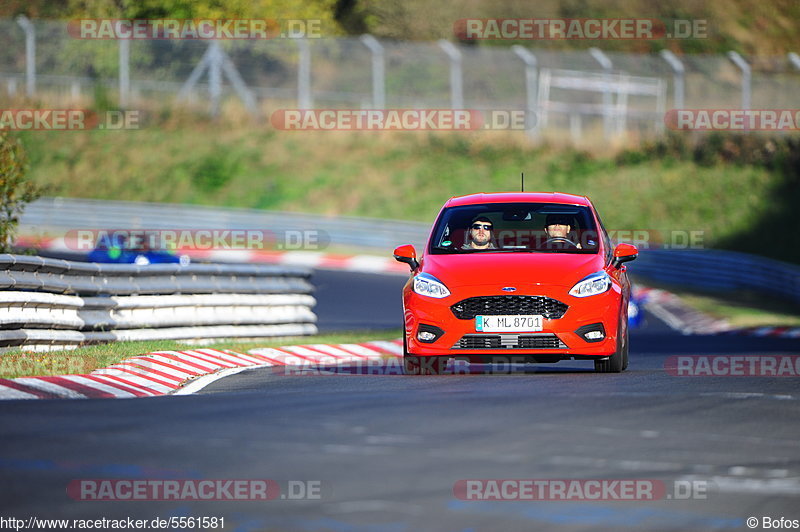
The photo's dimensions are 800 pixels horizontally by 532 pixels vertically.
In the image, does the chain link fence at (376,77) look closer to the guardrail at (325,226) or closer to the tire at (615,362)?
the guardrail at (325,226)

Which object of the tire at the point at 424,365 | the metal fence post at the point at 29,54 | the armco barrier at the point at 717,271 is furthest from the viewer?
the metal fence post at the point at 29,54

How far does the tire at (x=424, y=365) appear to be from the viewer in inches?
501

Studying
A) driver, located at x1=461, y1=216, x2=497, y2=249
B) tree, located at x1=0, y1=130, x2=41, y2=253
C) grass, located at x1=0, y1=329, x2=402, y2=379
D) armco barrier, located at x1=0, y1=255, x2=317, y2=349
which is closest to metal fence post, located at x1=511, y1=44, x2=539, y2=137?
armco barrier, located at x1=0, y1=255, x2=317, y2=349

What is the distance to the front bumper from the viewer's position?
12031 mm

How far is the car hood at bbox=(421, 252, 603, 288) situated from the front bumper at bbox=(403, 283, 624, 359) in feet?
0.37

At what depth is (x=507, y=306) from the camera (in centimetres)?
1205

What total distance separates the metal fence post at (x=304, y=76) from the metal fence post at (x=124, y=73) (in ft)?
17.3

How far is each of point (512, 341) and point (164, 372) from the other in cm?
300

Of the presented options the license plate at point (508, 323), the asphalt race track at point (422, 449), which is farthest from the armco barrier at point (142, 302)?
the license plate at point (508, 323)

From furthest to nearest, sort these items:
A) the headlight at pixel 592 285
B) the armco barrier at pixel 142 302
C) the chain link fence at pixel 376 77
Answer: the chain link fence at pixel 376 77 < the armco barrier at pixel 142 302 < the headlight at pixel 592 285

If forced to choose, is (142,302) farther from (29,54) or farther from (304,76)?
(29,54)

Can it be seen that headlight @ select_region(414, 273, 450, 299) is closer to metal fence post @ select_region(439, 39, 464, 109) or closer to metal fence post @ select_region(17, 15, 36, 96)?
metal fence post @ select_region(439, 39, 464, 109)

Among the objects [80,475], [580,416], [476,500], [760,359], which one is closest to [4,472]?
[80,475]

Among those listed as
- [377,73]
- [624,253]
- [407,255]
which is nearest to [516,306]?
[407,255]
